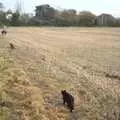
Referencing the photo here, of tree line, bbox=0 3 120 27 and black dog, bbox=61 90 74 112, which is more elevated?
tree line, bbox=0 3 120 27

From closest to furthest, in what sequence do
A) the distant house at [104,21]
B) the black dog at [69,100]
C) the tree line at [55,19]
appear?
the black dog at [69,100]
the tree line at [55,19]
the distant house at [104,21]

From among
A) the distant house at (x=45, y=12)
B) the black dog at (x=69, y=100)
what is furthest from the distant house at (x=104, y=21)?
the black dog at (x=69, y=100)

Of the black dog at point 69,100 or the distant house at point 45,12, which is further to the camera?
the distant house at point 45,12

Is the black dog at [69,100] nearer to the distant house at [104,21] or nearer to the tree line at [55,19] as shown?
the tree line at [55,19]

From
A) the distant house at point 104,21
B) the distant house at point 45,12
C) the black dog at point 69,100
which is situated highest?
the distant house at point 45,12

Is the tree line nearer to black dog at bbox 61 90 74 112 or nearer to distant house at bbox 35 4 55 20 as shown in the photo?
distant house at bbox 35 4 55 20

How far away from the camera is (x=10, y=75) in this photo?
16.0 metres

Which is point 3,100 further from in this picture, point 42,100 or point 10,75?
point 10,75

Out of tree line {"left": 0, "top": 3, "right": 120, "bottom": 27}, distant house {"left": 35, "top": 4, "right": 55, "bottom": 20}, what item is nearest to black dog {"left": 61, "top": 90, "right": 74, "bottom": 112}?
tree line {"left": 0, "top": 3, "right": 120, "bottom": 27}

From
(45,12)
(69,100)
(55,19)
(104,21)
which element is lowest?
(69,100)

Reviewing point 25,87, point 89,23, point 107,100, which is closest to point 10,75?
point 25,87

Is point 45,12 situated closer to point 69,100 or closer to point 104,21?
point 104,21

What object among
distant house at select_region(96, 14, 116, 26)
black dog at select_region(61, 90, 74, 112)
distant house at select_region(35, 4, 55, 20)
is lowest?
black dog at select_region(61, 90, 74, 112)

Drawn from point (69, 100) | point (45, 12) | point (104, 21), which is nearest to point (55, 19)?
point (45, 12)
